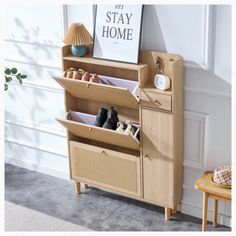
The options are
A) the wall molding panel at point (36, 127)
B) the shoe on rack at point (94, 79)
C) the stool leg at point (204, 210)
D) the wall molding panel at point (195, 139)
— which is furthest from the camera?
the wall molding panel at point (36, 127)

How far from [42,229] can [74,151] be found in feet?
2.14

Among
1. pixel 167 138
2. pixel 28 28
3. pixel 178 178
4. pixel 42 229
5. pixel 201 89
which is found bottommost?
pixel 42 229

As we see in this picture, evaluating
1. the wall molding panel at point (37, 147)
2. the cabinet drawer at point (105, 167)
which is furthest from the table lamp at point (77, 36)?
the wall molding panel at point (37, 147)

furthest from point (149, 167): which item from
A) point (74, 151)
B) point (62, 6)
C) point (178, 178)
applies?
point (62, 6)

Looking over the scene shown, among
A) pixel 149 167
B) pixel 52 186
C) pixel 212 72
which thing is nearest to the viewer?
pixel 212 72

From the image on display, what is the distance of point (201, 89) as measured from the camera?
11.8 feet

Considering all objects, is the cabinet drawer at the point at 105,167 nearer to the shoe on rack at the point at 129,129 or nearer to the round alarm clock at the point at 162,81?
the shoe on rack at the point at 129,129

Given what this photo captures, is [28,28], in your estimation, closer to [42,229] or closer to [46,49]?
[46,49]

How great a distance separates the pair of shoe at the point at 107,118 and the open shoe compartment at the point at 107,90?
0.23ft

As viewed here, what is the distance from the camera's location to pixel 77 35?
3807 millimetres

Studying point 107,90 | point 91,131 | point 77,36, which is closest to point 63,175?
point 91,131

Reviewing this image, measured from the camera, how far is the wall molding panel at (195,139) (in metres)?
3.68

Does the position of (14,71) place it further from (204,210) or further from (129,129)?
(204,210)

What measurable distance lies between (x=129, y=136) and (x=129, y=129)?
0.08 meters
